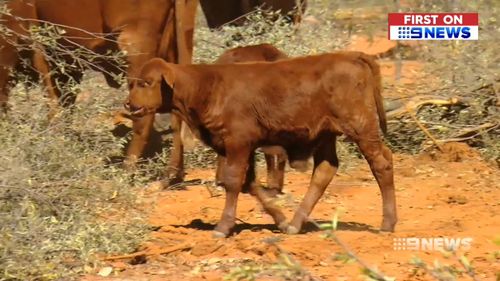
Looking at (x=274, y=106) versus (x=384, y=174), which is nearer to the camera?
(x=274, y=106)

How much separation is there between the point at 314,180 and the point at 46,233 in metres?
2.19

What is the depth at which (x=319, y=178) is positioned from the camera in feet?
27.4

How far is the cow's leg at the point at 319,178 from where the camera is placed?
8227mm

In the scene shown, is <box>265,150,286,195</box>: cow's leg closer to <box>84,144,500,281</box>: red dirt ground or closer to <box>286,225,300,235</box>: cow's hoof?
<box>84,144,500,281</box>: red dirt ground

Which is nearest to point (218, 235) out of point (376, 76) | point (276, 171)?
point (276, 171)

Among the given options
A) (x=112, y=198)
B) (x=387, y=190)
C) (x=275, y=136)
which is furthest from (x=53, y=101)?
(x=387, y=190)

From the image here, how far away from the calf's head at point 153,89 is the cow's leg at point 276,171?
1208 millimetres

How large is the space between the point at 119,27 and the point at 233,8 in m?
3.34

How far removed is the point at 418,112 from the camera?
11.5 m

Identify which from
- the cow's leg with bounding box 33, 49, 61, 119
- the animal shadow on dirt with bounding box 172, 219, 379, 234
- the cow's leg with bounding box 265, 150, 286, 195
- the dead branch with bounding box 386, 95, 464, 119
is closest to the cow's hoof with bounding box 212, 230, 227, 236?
the animal shadow on dirt with bounding box 172, 219, 379, 234

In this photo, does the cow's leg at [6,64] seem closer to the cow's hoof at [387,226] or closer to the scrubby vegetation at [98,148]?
the scrubby vegetation at [98,148]

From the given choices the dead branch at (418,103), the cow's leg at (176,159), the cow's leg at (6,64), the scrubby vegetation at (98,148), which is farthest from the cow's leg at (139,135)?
the dead branch at (418,103)

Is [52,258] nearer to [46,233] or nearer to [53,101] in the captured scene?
[46,233]

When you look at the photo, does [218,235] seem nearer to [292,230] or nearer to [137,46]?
[292,230]
